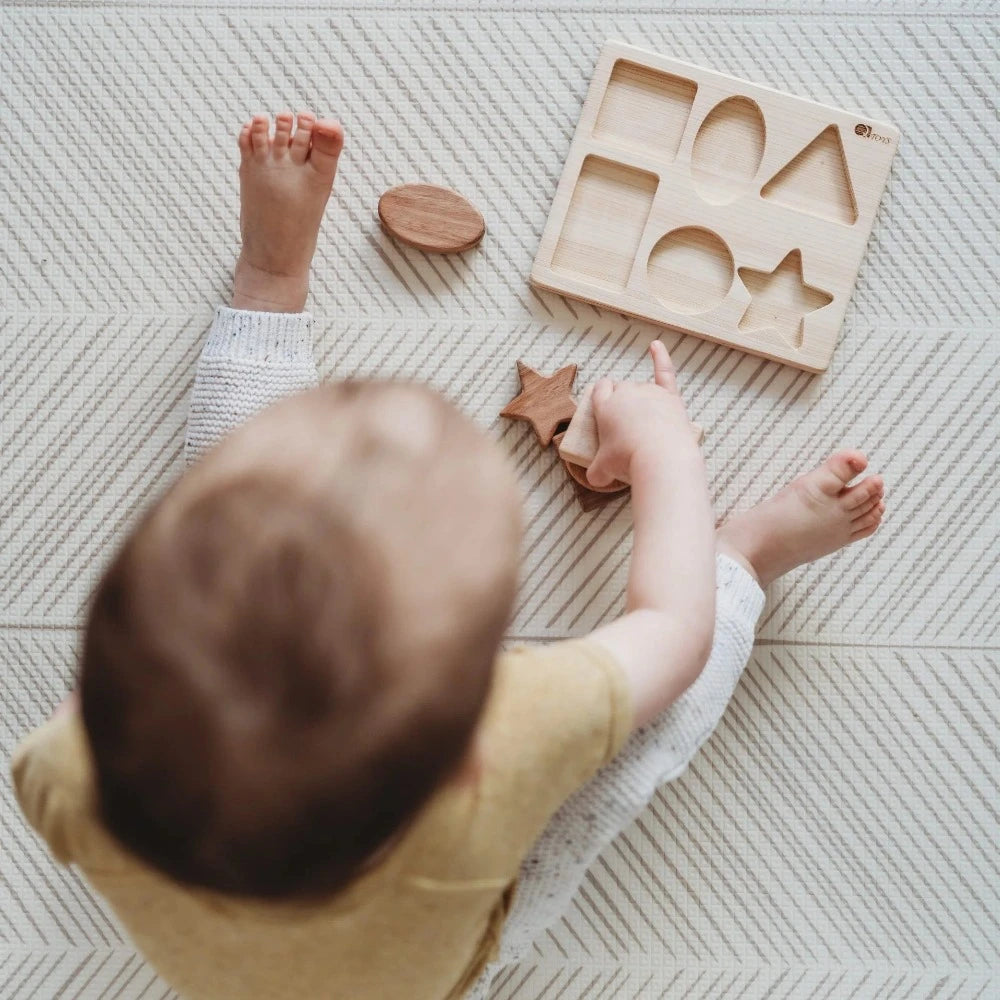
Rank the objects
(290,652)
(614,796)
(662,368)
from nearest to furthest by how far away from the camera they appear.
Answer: (290,652)
(614,796)
(662,368)

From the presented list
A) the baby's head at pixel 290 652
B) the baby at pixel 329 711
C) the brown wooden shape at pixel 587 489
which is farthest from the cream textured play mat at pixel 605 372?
the baby's head at pixel 290 652

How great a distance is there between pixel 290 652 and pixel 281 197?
1.34ft

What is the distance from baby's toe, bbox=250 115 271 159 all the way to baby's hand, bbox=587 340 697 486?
0.27m

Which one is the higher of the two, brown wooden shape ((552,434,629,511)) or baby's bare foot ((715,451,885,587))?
baby's bare foot ((715,451,885,587))

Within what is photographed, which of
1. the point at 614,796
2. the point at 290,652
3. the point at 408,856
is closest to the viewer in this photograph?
the point at 290,652

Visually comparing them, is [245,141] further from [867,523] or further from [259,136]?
[867,523]

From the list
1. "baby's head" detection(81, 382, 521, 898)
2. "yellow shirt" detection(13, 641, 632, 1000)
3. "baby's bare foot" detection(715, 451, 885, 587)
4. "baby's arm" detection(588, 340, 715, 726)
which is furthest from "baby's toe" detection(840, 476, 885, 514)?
"baby's head" detection(81, 382, 521, 898)

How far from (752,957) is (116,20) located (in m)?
0.79

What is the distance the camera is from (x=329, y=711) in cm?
33

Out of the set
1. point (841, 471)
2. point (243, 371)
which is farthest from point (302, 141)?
point (841, 471)

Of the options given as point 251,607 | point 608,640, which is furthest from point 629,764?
point 251,607

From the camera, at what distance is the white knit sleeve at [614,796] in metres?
0.56

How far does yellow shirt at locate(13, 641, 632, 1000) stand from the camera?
1.45 ft

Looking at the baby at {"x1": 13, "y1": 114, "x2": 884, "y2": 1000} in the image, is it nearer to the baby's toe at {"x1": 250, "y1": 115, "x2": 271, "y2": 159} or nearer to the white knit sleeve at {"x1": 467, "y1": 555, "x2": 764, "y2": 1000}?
the white knit sleeve at {"x1": 467, "y1": 555, "x2": 764, "y2": 1000}
